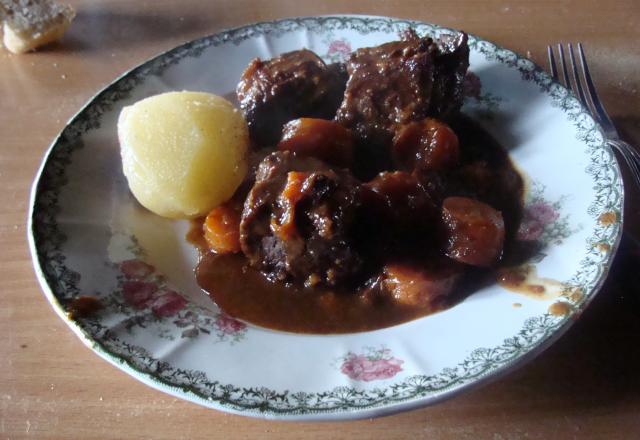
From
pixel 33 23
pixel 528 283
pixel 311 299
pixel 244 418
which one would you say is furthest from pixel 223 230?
pixel 33 23

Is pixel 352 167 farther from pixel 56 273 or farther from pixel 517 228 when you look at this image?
pixel 56 273

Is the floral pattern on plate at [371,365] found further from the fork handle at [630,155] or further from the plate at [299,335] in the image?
the fork handle at [630,155]

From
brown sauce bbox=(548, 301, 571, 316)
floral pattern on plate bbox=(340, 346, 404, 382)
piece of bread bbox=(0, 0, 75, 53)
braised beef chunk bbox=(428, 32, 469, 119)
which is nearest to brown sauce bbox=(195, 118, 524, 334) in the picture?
floral pattern on plate bbox=(340, 346, 404, 382)

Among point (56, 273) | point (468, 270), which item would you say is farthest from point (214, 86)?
point (468, 270)

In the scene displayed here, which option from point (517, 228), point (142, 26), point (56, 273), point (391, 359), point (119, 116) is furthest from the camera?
point (142, 26)

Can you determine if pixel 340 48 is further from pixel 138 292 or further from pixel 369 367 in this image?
pixel 369 367
